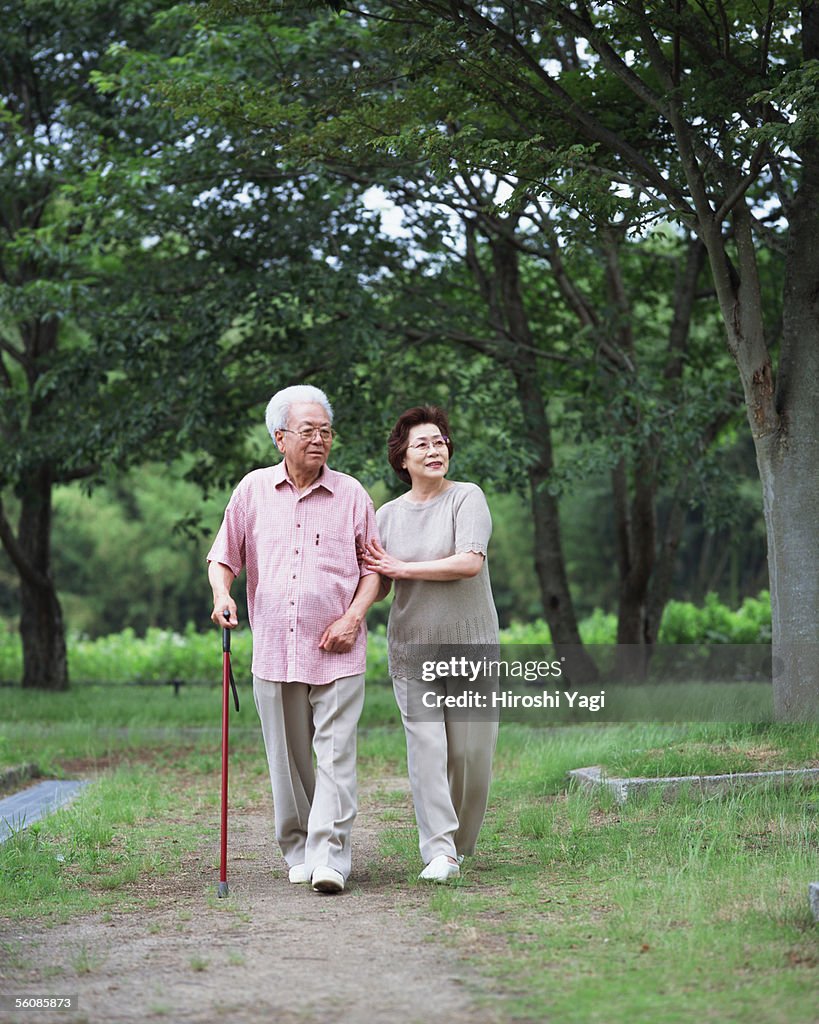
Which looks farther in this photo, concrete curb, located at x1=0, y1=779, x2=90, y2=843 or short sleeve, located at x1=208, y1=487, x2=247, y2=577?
concrete curb, located at x1=0, y1=779, x2=90, y2=843

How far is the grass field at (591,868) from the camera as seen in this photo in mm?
3914

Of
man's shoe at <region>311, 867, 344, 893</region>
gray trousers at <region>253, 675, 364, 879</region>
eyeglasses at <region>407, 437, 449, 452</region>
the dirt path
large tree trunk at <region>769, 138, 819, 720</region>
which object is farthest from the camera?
large tree trunk at <region>769, 138, 819, 720</region>

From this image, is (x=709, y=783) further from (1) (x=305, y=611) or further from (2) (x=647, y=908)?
(1) (x=305, y=611)

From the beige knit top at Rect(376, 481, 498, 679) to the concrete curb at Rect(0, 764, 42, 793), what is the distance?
13.9ft

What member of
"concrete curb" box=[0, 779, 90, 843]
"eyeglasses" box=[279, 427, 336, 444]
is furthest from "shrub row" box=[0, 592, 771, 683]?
"eyeglasses" box=[279, 427, 336, 444]

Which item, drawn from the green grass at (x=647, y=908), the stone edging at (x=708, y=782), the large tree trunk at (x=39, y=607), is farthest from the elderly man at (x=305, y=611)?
the large tree trunk at (x=39, y=607)

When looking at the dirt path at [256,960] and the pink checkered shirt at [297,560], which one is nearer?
the dirt path at [256,960]

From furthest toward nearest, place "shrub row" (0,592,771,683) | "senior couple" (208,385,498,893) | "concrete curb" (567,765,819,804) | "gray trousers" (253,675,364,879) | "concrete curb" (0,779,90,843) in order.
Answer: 1. "shrub row" (0,592,771,683)
2. "concrete curb" (0,779,90,843)
3. "concrete curb" (567,765,819,804)
4. "senior couple" (208,385,498,893)
5. "gray trousers" (253,675,364,879)

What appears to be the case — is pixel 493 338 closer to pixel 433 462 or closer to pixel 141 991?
pixel 433 462

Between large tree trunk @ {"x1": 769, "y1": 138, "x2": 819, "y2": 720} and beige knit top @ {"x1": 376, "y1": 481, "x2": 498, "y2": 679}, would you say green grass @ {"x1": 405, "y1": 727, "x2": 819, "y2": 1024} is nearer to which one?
beige knit top @ {"x1": 376, "y1": 481, "x2": 498, "y2": 679}

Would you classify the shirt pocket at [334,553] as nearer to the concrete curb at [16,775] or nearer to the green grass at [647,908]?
the green grass at [647,908]

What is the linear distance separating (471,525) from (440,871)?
145 centimetres

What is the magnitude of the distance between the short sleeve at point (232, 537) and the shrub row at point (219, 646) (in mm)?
14673

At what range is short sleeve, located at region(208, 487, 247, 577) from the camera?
5.84 metres
